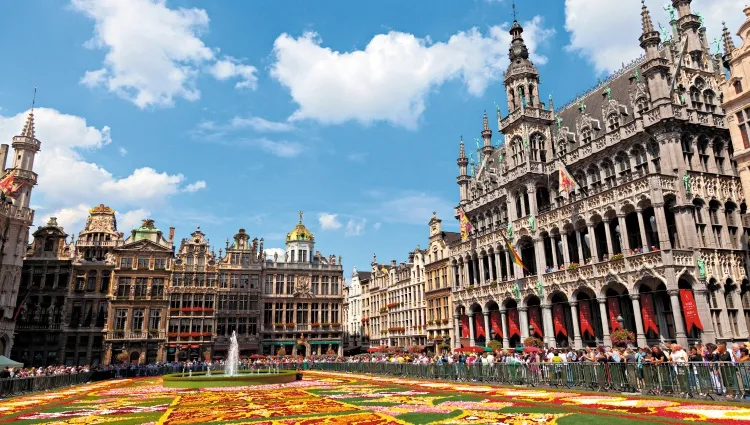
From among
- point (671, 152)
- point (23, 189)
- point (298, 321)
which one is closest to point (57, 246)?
point (23, 189)

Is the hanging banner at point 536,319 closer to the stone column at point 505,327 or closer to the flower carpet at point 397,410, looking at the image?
the stone column at point 505,327

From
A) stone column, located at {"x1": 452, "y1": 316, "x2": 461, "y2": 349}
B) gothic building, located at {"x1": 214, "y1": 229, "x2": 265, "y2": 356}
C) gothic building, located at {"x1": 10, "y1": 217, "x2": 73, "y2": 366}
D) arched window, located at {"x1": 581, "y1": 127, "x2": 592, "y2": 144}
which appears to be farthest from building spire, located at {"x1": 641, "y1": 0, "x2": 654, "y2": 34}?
gothic building, located at {"x1": 10, "y1": 217, "x2": 73, "y2": 366}

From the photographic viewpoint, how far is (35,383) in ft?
89.1

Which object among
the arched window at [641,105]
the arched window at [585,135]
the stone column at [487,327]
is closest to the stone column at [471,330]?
the stone column at [487,327]

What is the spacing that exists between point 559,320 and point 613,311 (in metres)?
5.44

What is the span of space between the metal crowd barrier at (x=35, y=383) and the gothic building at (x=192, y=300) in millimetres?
26627

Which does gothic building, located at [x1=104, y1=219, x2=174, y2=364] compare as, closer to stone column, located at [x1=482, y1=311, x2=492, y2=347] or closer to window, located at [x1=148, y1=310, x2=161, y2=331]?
window, located at [x1=148, y1=310, x2=161, y2=331]

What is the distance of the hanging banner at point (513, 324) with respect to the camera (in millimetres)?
41719

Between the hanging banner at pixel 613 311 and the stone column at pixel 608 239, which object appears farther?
the stone column at pixel 608 239

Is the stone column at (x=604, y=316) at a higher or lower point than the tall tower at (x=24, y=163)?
lower

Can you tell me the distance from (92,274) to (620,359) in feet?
202

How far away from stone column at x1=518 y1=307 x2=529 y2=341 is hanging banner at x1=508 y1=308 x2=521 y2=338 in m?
0.78

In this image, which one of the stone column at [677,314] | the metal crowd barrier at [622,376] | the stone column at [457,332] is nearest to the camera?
the metal crowd barrier at [622,376]

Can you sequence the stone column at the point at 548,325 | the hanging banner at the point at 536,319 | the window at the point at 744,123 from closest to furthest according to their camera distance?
the window at the point at 744,123 → the stone column at the point at 548,325 → the hanging banner at the point at 536,319
